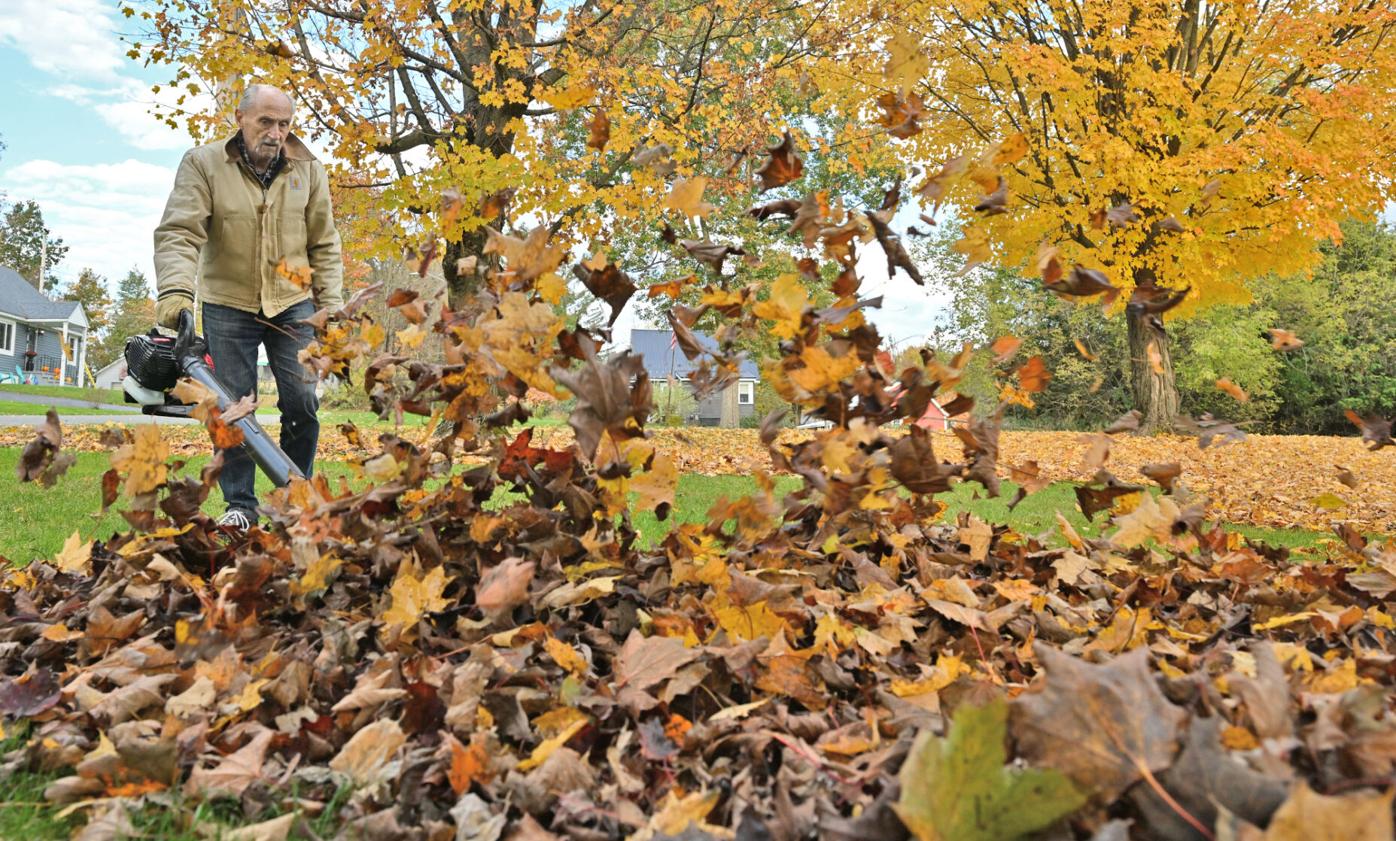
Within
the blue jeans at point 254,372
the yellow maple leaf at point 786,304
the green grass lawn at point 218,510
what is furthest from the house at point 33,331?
the yellow maple leaf at point 786,304

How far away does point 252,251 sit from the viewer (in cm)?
383

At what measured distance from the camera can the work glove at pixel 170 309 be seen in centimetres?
337

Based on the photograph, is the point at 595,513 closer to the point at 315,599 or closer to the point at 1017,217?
the point at 315,599

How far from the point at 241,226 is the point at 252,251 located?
11 cm

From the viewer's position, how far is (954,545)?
2.56m

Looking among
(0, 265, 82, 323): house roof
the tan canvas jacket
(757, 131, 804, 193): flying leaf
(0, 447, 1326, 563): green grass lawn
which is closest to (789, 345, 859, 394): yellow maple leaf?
(757, 131, 804, 193): flying leaf

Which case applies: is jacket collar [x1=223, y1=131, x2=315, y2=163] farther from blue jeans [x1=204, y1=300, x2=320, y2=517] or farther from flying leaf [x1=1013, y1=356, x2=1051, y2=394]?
flying leaf [x1=1013, y1=356, x2=1051, y2=394]

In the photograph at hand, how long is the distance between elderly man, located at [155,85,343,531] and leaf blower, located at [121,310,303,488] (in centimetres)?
48

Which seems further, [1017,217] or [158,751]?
[1017,217]

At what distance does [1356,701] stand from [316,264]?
417 cm

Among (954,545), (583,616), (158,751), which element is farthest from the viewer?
(954,545)

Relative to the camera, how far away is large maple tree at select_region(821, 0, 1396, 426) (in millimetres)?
9141

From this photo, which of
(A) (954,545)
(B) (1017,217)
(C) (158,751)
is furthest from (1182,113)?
(C) (158,751)

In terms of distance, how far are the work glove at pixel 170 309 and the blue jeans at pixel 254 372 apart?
37 centimetres
